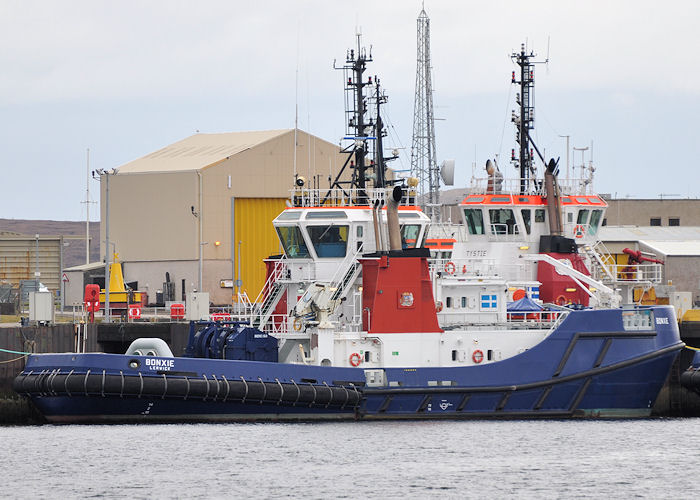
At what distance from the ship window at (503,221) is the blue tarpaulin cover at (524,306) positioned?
318 centimetres

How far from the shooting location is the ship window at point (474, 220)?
116 ft

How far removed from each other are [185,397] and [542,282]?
30.6 ft

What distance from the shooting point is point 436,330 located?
30.8m

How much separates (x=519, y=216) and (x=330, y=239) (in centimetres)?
538

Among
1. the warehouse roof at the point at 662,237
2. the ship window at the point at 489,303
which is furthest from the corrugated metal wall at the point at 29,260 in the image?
the ship window at the point at 489,303

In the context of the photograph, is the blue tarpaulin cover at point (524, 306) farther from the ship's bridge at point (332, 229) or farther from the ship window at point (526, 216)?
the ship window at point (526, 216)

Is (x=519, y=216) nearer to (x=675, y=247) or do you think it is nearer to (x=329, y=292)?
(x=329, y=292)

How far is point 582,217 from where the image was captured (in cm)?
3559

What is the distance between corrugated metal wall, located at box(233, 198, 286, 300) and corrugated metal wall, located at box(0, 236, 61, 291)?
7748mm

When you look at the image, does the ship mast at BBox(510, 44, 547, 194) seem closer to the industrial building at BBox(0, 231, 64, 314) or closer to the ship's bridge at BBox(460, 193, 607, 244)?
the ship's bridge at BBox(460, 193, 607, 244)

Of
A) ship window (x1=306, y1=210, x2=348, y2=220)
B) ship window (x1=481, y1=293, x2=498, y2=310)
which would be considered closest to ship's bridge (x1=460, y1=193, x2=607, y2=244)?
ship window (x1=481, y1=293, x2=498, y2=310)

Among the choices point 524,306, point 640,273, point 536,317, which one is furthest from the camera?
point 640,273

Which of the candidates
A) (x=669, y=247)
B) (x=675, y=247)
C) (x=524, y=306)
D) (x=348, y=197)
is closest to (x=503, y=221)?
(x=524, y=306)

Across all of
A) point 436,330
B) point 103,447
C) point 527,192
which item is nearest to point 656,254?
point 527,192
